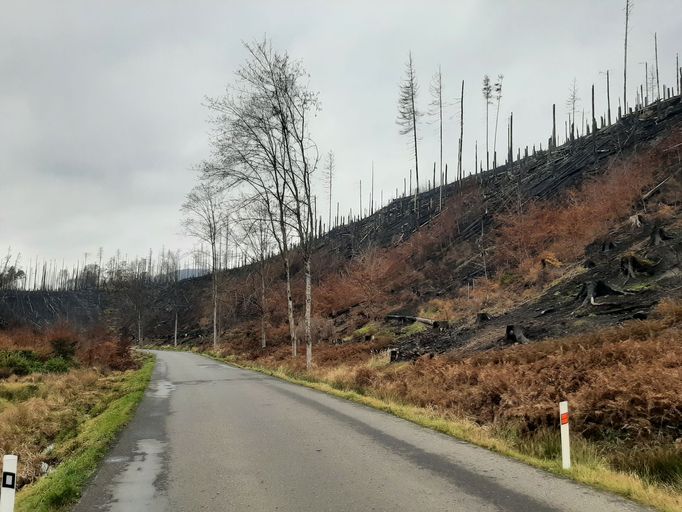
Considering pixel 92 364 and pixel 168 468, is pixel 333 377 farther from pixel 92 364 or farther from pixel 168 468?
pixel 92 364

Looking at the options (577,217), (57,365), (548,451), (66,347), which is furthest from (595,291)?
(66,347)

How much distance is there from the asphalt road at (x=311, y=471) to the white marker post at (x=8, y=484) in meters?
1.35

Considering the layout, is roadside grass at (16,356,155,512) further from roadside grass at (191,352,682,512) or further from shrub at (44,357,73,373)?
shrub at (44,357,73,373)

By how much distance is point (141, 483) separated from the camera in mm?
6316

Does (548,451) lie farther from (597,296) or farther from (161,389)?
(161,389)

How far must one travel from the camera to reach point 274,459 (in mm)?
7230

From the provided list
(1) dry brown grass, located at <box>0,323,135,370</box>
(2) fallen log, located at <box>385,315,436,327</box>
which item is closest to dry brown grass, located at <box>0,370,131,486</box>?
(1) dry brown grass, located at <box>0,323,135,370</box>

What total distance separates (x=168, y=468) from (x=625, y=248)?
20238mm

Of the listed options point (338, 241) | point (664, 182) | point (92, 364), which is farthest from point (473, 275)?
point (338, 241)

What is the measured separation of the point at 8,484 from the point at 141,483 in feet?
7.43

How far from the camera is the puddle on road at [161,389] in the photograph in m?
15.8

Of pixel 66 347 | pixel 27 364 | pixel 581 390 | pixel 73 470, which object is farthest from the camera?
pixel 66 347

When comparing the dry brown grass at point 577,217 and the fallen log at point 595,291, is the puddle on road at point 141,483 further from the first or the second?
the dry brown grass at point 577,217

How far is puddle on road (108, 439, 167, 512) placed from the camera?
5.46 m
